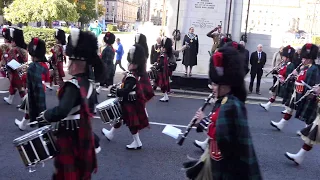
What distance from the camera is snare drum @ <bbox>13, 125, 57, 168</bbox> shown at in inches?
161

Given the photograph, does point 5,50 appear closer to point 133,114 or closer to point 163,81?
point 163,81

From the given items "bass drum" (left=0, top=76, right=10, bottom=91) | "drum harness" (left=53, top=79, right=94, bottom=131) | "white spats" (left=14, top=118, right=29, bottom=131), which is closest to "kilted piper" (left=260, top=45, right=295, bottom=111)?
"white spats" (left=14, top=118, right=29, bottom=131)

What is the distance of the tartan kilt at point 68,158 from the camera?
4.08m

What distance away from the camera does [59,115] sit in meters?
3.98

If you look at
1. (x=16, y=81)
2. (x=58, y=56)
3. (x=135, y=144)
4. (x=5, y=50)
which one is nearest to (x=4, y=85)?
(x=58, y=56)

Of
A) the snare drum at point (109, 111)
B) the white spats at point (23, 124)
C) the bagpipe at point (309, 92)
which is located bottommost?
the white spats at point (23, 124)

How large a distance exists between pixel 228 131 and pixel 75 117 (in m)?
1.54

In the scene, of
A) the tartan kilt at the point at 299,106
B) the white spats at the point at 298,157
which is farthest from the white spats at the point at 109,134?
the tartan kilt at the point at 299,106

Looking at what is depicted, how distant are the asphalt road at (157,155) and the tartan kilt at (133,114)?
482 mm

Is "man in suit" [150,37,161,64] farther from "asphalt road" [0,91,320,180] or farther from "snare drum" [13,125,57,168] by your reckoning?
"snare drum" [13,125,57,168]

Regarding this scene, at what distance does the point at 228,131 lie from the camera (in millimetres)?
3449

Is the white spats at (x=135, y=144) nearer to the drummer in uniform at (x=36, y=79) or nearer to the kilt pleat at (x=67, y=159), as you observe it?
the drummer in uniform at (x=36, y=79)

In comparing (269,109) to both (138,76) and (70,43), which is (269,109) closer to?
(138,76)

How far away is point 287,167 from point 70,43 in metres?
4.16
